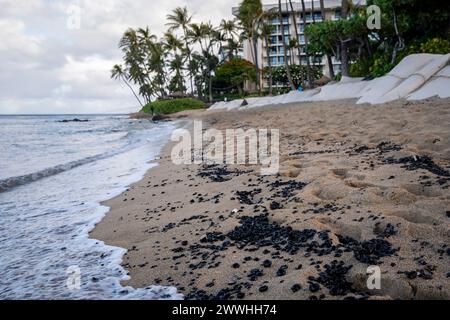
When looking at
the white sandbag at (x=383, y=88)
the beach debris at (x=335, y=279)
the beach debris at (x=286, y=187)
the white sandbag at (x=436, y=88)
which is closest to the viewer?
the beach debris at (x=335, y=279)

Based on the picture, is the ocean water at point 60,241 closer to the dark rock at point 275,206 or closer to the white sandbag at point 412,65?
the dark rock at point 275,206

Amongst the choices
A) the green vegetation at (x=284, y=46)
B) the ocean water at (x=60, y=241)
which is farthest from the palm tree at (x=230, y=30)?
the ocean water at (x=60, y=241)

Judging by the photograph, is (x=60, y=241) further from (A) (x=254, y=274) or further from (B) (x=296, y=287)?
(B) (x=296, y=287)

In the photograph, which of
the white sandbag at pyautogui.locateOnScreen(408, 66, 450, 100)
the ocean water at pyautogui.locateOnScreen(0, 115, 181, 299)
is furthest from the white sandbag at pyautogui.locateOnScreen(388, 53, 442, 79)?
the ocean water at pyautogui.locateOnScreen(0, 115, 181, 299)

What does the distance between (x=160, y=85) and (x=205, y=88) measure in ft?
31.2

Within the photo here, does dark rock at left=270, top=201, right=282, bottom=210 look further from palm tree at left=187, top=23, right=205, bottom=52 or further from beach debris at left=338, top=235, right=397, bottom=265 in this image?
palm tree at left=187, top=23, right=205, bottom=52

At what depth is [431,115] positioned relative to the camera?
6.87m

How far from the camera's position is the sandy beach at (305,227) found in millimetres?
2234

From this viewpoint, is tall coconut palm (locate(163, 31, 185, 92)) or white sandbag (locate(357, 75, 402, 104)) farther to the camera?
tall coconut palm (locate(163, 31, 185, 92))

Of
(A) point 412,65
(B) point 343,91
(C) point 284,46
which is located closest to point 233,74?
(C) point 284,46

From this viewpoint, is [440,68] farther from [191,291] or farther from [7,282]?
[7,282]

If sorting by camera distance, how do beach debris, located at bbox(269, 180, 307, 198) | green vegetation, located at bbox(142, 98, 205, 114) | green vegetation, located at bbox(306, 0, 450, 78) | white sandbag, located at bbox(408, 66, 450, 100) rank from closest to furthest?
1. beach debris, located at bbox(269, 180, 307, 198)
2. white sandbag, located at bbox(408, 66, 450, 100)
3. green vegetation, located at bbox(306, 0, 450, 78)
4. green vegetation, located at bbox(142, 98, 205, 114)

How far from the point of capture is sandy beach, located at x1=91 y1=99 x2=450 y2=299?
2234 millimetres

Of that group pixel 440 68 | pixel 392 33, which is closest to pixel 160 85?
pixel 392 33
